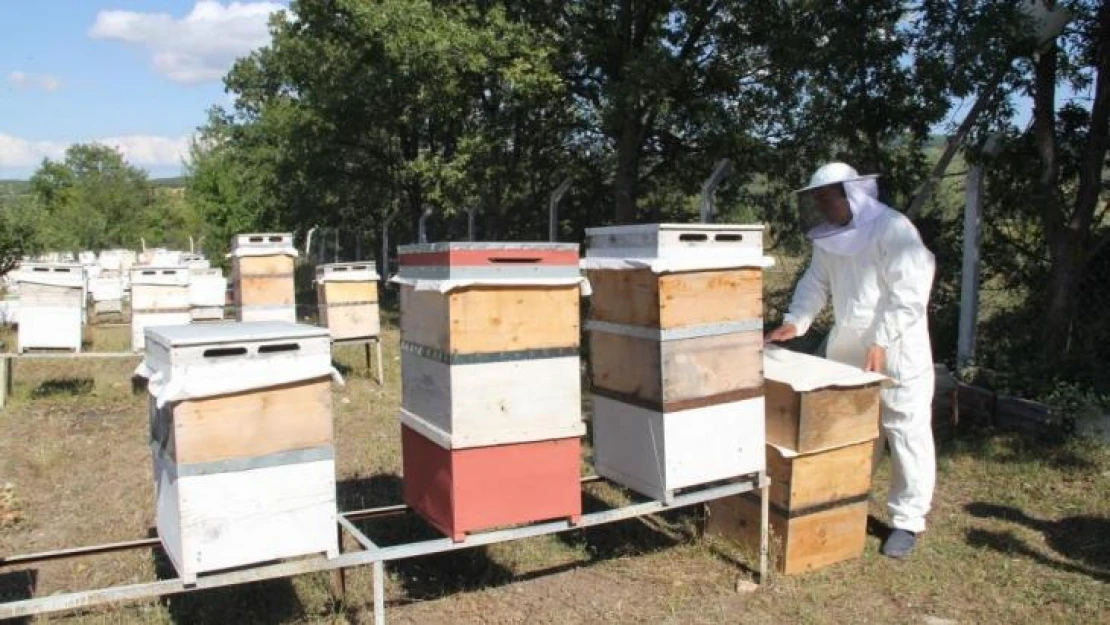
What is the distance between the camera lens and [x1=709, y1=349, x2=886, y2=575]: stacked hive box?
4.08m

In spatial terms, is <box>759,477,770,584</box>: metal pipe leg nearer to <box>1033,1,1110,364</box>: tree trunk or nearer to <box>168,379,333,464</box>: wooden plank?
<box>168,379,333,464</box>: wooden plank

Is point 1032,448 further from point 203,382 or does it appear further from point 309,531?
point 203,382

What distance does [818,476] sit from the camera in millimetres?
4184

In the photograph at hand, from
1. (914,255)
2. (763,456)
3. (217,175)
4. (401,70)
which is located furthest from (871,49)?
(217,175)

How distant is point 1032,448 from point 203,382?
5.49m

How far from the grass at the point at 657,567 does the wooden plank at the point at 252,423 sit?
1.08 meters

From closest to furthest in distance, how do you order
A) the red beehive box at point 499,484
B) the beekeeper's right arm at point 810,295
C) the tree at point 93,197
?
the red beehive box at point 499,484, the beekeeper's right arm at point 810,295, the tree at point 93,197

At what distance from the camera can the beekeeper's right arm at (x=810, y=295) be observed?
4.71 m

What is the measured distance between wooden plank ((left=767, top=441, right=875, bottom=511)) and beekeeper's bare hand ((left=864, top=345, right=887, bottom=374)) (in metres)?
0.37

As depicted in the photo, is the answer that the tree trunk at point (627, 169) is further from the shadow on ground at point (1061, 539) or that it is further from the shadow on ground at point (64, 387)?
the shadow on ground at point (1061, 539)

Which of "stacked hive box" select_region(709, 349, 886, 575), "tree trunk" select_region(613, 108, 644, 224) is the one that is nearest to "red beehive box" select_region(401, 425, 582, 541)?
"stacked hive box" select_region(709, 349, 886, 575)

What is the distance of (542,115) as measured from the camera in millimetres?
15922

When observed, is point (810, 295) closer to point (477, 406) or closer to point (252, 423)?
point (477, 406)

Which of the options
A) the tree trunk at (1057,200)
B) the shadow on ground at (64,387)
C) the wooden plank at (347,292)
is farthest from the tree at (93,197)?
the tree trunk at (1057,200)
